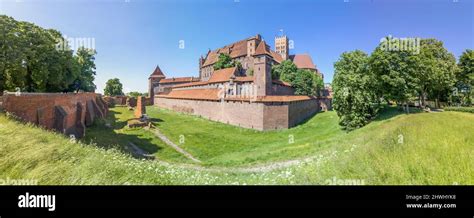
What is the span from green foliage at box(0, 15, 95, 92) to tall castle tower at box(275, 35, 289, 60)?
6099 centimetres

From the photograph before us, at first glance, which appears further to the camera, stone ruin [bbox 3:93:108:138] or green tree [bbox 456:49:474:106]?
green tree [bbox 456:49:474:106]

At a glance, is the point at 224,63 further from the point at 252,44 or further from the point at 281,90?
the point at 281,90

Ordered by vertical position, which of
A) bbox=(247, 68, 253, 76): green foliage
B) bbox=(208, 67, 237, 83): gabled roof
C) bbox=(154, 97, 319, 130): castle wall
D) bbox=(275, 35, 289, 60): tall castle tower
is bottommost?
bbox=(154, 97, 319, 130): castle wall

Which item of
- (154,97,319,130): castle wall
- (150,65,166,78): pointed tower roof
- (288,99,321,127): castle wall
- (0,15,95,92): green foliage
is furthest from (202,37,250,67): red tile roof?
(0,15,95,92): green foliage

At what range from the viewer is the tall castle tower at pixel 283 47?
71312mm

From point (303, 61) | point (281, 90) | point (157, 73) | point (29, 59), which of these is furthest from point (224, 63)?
point (29, 59)

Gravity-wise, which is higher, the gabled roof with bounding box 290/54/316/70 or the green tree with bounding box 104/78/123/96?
the gabled roof with bounding box 290/54/316/70

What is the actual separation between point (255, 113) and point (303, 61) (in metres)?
48.6

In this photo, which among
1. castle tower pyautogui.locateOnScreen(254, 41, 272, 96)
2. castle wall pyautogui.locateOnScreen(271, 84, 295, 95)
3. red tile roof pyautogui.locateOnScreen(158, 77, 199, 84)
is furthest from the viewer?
red tile roof pyautogui.locateOnScreen(158, 77, 199, 84)

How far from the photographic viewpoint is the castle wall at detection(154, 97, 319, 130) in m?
29.4

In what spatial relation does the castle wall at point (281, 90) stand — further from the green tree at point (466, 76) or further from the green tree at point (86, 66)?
the green tree at point (86, 66)

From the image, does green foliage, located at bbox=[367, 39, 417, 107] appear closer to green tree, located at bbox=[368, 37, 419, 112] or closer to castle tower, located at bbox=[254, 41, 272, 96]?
green tree, located at bbox=[368, 37, 419, 112]

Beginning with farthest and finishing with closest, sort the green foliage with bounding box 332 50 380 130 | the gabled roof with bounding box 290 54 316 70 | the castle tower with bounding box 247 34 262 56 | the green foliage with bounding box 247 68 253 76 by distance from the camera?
the gabled roof with bounding box 290 54 316 70 < the castle tower with bounding box 247 34 262 56 < the green foliage with bounding box 247 68 253 76 < the green foliage with bounding box 332 50 380 130
